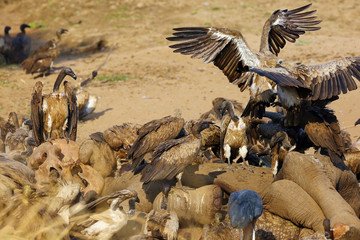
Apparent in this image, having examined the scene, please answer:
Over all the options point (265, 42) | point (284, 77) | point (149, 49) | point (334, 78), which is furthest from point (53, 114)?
point (149, 49)

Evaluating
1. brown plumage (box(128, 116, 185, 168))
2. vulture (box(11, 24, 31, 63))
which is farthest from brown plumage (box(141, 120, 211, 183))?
vulture (box(11, 24, 31, 63))

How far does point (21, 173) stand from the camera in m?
5.12

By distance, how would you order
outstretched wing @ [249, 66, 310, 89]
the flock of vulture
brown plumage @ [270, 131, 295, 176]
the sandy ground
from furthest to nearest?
the sandy ground < brown plumage @ [270, 131, 295, 176] < outstretched wing @ [249, 66, 310, 89] < the flock of vulture

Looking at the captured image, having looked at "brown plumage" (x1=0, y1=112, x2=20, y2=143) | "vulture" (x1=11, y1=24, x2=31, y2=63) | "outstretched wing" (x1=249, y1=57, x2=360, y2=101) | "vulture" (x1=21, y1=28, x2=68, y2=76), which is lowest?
"vulture" (x1=11, y1=24, x2=31, y2=63)

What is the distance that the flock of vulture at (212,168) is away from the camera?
16.3 feet

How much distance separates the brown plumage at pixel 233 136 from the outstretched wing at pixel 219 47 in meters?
0.61

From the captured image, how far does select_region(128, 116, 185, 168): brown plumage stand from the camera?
21.7ft

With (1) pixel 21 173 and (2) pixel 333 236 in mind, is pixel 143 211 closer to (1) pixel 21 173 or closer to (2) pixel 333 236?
(1) pixel 21 173

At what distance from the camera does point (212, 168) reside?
670cm

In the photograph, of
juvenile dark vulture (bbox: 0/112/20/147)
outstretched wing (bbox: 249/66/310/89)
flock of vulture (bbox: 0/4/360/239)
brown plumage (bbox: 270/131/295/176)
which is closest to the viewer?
flock of vulture (bbox: 0/4/360/239)

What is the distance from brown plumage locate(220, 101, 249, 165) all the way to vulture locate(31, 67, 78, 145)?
7.28 ft

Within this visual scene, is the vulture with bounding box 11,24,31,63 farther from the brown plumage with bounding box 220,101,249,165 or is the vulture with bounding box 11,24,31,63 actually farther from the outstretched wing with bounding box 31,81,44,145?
the brown plumage with bounding box 220,101,249,165

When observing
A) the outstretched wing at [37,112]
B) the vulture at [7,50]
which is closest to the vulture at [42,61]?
the vulture at [7,50]

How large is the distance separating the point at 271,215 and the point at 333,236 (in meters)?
0.93
